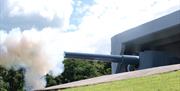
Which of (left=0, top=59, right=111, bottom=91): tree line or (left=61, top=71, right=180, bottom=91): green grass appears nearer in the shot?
(left=61, top=71, right=180, bottom=91): green grass

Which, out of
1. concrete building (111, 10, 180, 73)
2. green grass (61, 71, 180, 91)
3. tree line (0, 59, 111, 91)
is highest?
concrete building (111, 10, 180, 73)

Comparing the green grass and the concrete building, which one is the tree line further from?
the green grass

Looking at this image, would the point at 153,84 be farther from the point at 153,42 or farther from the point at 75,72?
the point at 75,72

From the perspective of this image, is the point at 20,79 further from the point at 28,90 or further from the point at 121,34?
the point at 28,90

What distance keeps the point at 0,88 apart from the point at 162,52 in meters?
23.8

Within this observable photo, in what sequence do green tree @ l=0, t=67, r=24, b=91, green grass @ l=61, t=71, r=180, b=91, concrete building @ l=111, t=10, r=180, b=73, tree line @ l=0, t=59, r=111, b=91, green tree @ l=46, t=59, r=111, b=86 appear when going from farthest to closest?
green tree @ l=46, t=59, r=111, b=86
tree line @ l=0, t=59, r=111, b=91
green tree @ l=0, t=67, r=24, b=91
concrete building @ l=111, t=10, r=180, b=73
green grass @ l=61, t=71, r=180, b=91

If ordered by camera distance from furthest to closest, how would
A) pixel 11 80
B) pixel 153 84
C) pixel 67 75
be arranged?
pixel 67 75
pixel 11 80
pixel 153 84

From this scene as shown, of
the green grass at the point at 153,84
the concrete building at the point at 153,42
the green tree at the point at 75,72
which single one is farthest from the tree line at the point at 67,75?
the green grass at the point at 153,84

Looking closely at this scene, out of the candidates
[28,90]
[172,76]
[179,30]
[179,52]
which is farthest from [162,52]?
[172,76]

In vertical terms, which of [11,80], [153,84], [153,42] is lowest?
[153,84]

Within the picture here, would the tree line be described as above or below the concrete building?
below

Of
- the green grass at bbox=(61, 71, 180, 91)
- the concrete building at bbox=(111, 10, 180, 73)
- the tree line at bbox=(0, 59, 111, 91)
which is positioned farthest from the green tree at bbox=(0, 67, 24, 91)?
the green grass at bbox=(61, 71, 180, 91)

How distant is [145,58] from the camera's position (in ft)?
140

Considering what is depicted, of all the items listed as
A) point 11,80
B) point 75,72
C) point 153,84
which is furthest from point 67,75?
point 153,84
